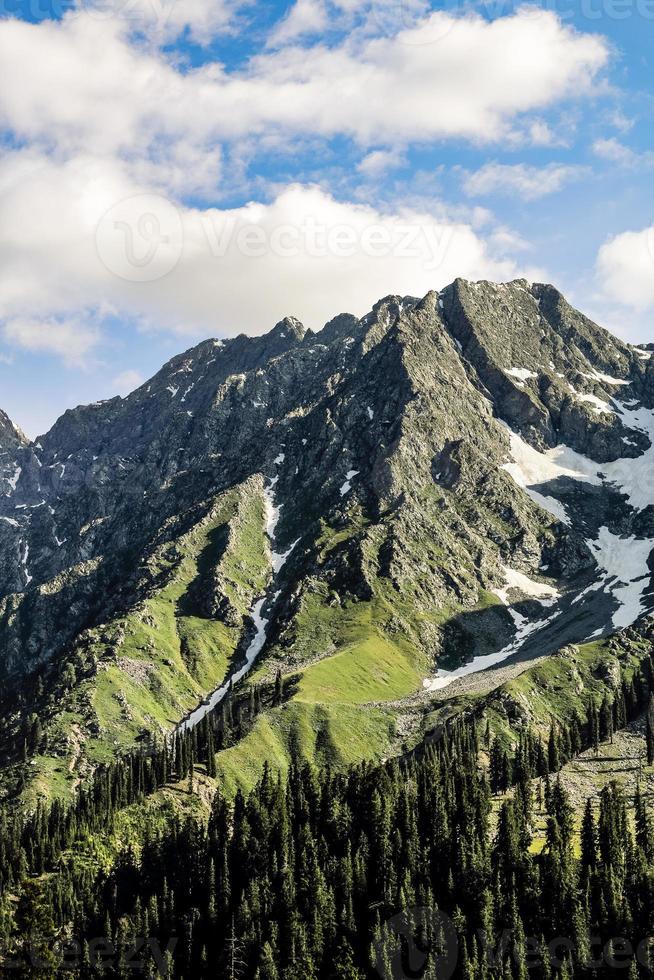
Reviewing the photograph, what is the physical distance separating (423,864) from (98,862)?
77547mm

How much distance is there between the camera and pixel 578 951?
119312 mm

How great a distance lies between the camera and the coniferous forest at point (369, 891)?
122 metres

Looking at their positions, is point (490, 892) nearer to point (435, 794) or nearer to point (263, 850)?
point (435, 794)

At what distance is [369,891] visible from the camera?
142m

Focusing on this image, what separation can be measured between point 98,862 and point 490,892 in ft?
299

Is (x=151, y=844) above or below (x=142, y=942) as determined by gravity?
above

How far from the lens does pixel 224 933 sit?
144875mm

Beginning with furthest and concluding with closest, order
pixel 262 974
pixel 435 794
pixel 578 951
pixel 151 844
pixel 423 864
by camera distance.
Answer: pixel 151 844 → pixel 435 794 → pixel 423 864 → pixel 262 974 → pixel 578 951

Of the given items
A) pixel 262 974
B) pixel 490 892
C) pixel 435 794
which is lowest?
pixel 262 974

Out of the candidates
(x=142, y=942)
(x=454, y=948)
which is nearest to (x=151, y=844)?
(x=142, y=942)

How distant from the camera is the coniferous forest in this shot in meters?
122

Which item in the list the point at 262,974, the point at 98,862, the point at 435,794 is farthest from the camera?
the point at 98,862

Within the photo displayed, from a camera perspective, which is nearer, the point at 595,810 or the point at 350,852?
the point at 350,852

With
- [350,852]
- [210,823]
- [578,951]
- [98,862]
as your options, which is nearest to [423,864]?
[350,852]
